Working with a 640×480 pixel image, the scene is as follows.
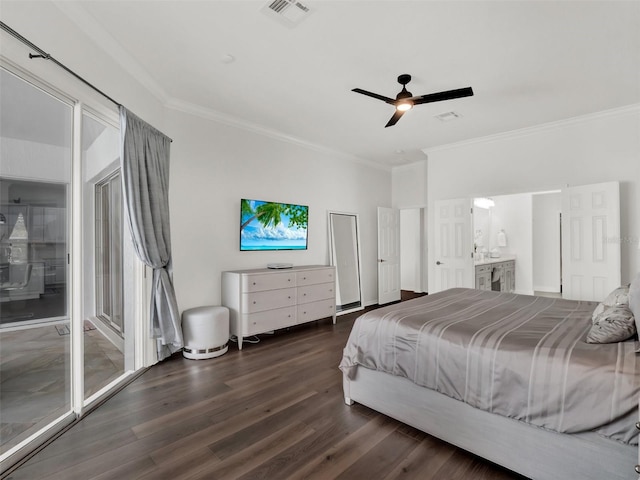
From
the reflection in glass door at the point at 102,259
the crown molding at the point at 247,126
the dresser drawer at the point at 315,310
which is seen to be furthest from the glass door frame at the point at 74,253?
the dresser drawer at the point at 315,310

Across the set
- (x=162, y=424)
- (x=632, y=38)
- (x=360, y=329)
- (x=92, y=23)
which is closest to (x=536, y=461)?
(x=360, y=329)

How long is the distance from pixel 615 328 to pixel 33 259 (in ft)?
Answer: 11.7

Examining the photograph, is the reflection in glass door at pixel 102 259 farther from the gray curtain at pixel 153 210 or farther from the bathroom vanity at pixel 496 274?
the bathroom vanity at pixel 496 274

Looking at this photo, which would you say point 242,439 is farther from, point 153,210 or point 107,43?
point 107,43

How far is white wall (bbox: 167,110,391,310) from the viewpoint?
12.0ft

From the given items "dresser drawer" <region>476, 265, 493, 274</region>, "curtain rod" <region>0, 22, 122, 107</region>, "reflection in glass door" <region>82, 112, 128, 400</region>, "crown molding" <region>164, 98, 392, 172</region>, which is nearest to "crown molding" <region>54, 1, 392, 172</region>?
"crown molding" <region>164, 98, 392, 172</region>

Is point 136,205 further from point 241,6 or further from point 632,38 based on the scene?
point 632,38

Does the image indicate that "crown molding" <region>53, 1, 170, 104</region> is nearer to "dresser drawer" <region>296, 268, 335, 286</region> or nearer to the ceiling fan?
the ceiling fan

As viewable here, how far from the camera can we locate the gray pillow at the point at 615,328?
1708mm

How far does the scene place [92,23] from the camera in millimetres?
2281

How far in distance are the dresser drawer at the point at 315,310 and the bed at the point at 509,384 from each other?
195 centimetres

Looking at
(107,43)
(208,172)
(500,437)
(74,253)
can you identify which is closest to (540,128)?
(500,437)

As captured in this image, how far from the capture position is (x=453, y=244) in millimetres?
5145

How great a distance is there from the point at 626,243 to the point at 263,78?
464 centimetres
